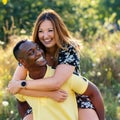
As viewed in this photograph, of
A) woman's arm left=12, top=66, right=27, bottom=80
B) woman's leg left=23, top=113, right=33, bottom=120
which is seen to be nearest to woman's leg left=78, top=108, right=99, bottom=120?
woman's leg left=23, top=113, right=33, bottom=120

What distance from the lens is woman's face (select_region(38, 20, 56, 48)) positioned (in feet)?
16.0

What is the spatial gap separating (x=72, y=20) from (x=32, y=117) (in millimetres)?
7740

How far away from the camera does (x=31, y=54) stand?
452cm

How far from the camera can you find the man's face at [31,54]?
4.52 meters

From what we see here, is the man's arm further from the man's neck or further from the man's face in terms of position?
the man's face

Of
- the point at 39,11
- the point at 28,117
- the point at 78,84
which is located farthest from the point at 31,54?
the point at 39,11

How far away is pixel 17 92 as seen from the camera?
15.7 feet

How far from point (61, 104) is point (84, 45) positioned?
16.7 ft

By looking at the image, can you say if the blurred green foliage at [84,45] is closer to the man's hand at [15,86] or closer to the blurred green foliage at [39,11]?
the blurred green foliage at [39,11]

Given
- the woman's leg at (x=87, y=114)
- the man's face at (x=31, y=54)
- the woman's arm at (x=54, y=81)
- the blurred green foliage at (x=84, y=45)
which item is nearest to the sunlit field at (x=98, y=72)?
the blurred green foliage at (x=84, y=45)

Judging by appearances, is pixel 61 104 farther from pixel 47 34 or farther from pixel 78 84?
pixel 47 34

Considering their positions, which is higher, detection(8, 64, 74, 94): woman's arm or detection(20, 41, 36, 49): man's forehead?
detection(20, 41, 36, 49): man's forehead

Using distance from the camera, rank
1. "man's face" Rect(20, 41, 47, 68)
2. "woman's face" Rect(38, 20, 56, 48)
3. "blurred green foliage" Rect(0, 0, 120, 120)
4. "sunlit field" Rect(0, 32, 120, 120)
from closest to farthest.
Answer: "man's face" Rect(20, 41, 47, 68) < "woman's face" Rect(38, 20, 56, 48) < "sunlit field" Rect(0, 32, 120, 120) < "blurred green foliage" Rect(0, 0, 120, 120)

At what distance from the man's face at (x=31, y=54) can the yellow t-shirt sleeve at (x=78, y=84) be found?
33cm
